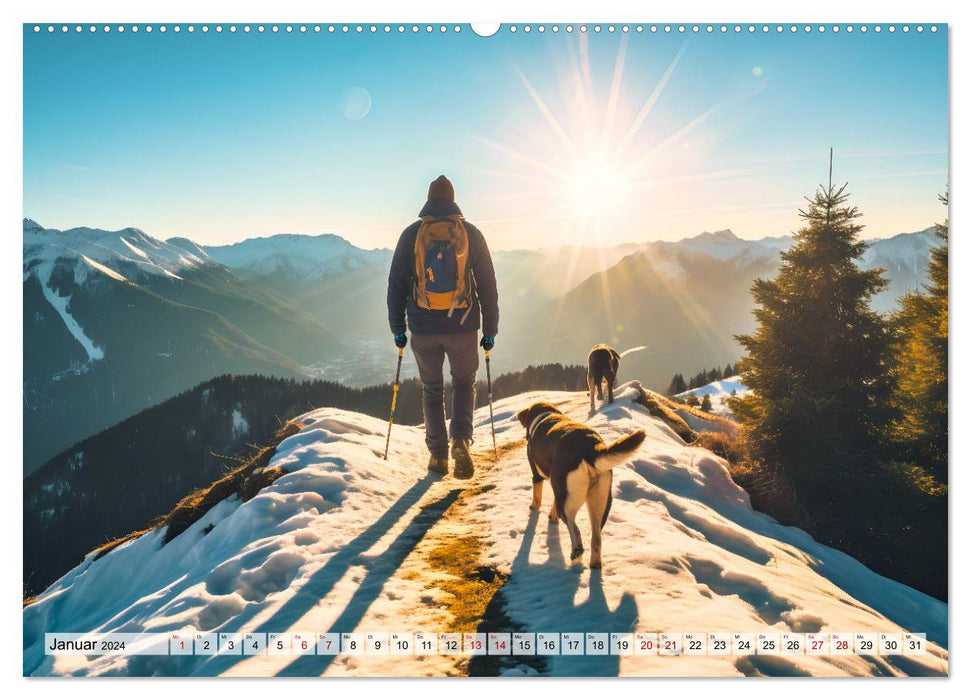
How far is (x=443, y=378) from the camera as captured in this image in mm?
8352

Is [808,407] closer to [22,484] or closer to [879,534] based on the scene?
[879,534]

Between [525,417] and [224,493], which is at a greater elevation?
[525,417]

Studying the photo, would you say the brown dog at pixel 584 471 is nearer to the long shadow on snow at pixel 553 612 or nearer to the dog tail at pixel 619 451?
the dog tail at pixel 619 451

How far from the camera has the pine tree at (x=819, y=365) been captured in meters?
11.6

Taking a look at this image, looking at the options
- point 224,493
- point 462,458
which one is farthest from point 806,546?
point 224,493

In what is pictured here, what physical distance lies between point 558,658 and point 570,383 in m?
65.1

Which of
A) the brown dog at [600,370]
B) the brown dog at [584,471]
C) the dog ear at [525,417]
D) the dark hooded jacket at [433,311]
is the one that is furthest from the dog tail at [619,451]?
the brown dog at [600,370]

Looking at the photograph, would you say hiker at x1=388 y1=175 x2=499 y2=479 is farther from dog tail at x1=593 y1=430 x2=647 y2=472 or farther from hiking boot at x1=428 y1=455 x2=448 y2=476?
Result: dog tail at x1=593 y1=430 x2=647 y2=472

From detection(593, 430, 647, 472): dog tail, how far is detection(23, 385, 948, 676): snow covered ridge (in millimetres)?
1210

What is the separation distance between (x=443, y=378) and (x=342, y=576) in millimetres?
3948

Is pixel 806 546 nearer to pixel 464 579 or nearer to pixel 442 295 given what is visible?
pixel 464 579

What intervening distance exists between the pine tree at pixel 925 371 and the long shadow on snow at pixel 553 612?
5.57m

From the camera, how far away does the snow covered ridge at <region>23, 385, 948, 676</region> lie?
3949 mm
